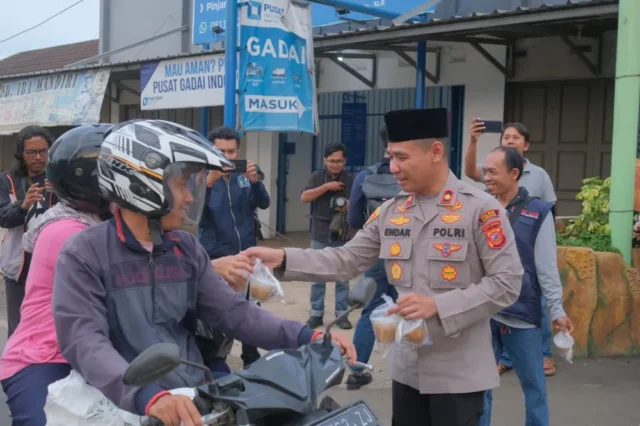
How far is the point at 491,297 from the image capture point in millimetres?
3115

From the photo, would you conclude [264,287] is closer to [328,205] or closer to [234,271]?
[234,271]

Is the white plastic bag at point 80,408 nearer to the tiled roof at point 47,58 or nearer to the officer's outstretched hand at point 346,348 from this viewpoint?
the officer's outstretched hand at point 346,348

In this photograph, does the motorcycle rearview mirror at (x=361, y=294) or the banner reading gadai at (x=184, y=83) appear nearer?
the motorcycle rearview mirror at (x=361, y=294)

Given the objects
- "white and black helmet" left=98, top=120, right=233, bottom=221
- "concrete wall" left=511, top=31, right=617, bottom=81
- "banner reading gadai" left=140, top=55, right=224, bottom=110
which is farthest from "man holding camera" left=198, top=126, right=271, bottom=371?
"concrete wall" left=511, top=31, right=617, bottom=81

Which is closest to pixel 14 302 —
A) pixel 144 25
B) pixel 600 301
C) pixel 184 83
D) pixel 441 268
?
pixel 441 268

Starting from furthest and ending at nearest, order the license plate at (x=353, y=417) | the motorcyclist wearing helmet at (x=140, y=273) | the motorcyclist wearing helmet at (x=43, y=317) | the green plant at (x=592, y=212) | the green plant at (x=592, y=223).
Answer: the green plant at (x=592, y=212), the green plant at (x=592, y=223), the motorcyclist wearing helmet at (x=43, y=317), the motorcyclist wearing helmet at (x=140, y=273), the license plate at (x=353, y=417)

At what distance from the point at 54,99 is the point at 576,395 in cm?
1237

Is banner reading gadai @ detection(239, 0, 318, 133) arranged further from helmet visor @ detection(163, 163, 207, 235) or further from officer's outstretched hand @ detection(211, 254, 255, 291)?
helmet visor @ detection(163, 163, 207, 235)

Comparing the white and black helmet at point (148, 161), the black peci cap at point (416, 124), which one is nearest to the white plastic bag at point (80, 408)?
the white and black helmet at point (148, 161)

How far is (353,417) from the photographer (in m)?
2.14

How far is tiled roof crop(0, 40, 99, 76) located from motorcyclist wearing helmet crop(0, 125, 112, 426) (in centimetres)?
2070

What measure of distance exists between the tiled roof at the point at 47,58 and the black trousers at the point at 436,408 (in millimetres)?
20784

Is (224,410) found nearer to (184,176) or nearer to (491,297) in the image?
(184,176)

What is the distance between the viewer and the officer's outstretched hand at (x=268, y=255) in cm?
317
